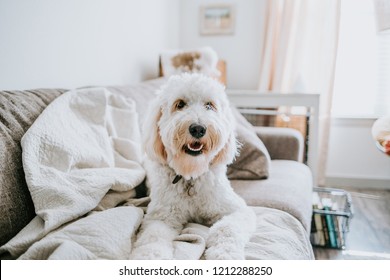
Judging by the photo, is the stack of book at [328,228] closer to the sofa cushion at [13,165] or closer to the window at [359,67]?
the window at [359,67]

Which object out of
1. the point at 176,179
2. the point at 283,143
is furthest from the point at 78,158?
the point at 283,143

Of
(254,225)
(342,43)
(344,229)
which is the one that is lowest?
(344,229)

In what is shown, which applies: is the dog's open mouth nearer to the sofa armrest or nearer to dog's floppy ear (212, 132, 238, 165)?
dog's floppy ear (212, 132, 238, 165)

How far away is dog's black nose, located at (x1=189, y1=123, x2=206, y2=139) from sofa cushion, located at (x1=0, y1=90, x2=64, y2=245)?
514 mm

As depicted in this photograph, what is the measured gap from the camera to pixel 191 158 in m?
1.15

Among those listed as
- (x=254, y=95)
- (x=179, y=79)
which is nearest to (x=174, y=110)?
(x=179, y=79)

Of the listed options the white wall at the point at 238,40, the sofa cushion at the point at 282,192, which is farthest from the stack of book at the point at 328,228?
the white wall at the point at 238,40

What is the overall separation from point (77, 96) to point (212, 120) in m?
0.54

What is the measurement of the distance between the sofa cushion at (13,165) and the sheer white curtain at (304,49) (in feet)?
7.80

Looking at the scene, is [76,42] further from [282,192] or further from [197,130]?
[282,192]

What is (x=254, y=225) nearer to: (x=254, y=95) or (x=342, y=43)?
(x=254, y=95)

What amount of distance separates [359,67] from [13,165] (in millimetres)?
2654

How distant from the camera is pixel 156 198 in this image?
1.22 metres

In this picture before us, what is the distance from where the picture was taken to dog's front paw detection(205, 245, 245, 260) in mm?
940
